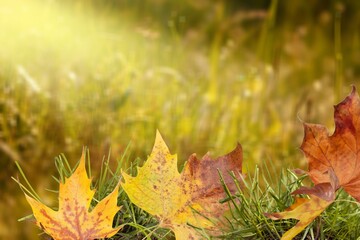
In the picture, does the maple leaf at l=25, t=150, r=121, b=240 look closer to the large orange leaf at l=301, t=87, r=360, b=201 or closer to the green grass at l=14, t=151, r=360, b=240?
the green grass at l=14, t=151, r=360, b=240

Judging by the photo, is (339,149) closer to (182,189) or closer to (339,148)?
(339,148)

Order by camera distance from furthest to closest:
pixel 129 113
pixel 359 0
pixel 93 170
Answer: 1. pixel 359 0
2. pixel 129 113
3. pixel 93 170

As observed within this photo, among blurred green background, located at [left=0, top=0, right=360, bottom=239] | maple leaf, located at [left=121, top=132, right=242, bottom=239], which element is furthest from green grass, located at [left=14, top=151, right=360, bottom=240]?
blurred green background, located at [left=0, top=0, right=360, bottom=239]

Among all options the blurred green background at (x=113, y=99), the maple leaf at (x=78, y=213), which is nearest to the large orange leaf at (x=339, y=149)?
the maple leaf at (x=78, y=213)

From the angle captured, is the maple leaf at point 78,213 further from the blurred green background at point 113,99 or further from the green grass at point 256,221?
the blurred green background at point 113,99

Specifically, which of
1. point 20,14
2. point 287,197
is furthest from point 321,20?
point 287,197

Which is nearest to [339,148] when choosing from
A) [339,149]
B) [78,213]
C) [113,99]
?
[339,149]

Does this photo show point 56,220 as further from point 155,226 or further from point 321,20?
point 321,20
